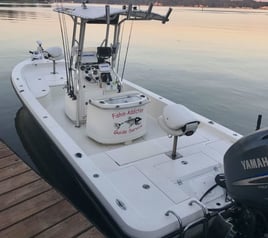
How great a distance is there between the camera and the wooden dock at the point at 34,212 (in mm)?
1676

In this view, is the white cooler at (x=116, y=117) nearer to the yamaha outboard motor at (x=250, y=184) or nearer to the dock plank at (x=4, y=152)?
the dock plank at (x=4, y=152)

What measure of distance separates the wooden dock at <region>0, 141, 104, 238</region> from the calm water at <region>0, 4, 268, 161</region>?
56.1 inches

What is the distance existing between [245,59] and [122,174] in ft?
24.4

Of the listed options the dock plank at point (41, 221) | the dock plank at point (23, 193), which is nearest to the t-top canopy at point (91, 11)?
the dock plank at point (23, 193)

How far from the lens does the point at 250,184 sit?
136 centimetres

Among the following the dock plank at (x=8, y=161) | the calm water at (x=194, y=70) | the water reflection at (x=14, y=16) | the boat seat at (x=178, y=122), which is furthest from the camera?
the water reflection at (x=14, y=16)

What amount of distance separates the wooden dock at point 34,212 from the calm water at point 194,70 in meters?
1.43

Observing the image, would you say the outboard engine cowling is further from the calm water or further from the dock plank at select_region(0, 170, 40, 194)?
the calm water

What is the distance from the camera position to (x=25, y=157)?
328cm

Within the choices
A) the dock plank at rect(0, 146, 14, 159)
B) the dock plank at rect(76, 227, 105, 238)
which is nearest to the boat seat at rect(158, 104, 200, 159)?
the dock plank at rect(76, 227, 105, 238)

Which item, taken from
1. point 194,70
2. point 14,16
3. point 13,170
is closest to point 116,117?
point 13,170

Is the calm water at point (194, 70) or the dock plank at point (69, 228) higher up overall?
the dock plank at point (69, 228)

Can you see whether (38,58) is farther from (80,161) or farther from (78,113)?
(80,161)

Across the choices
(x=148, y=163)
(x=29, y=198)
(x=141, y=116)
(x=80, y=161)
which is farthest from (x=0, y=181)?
(x=141, y=116)
